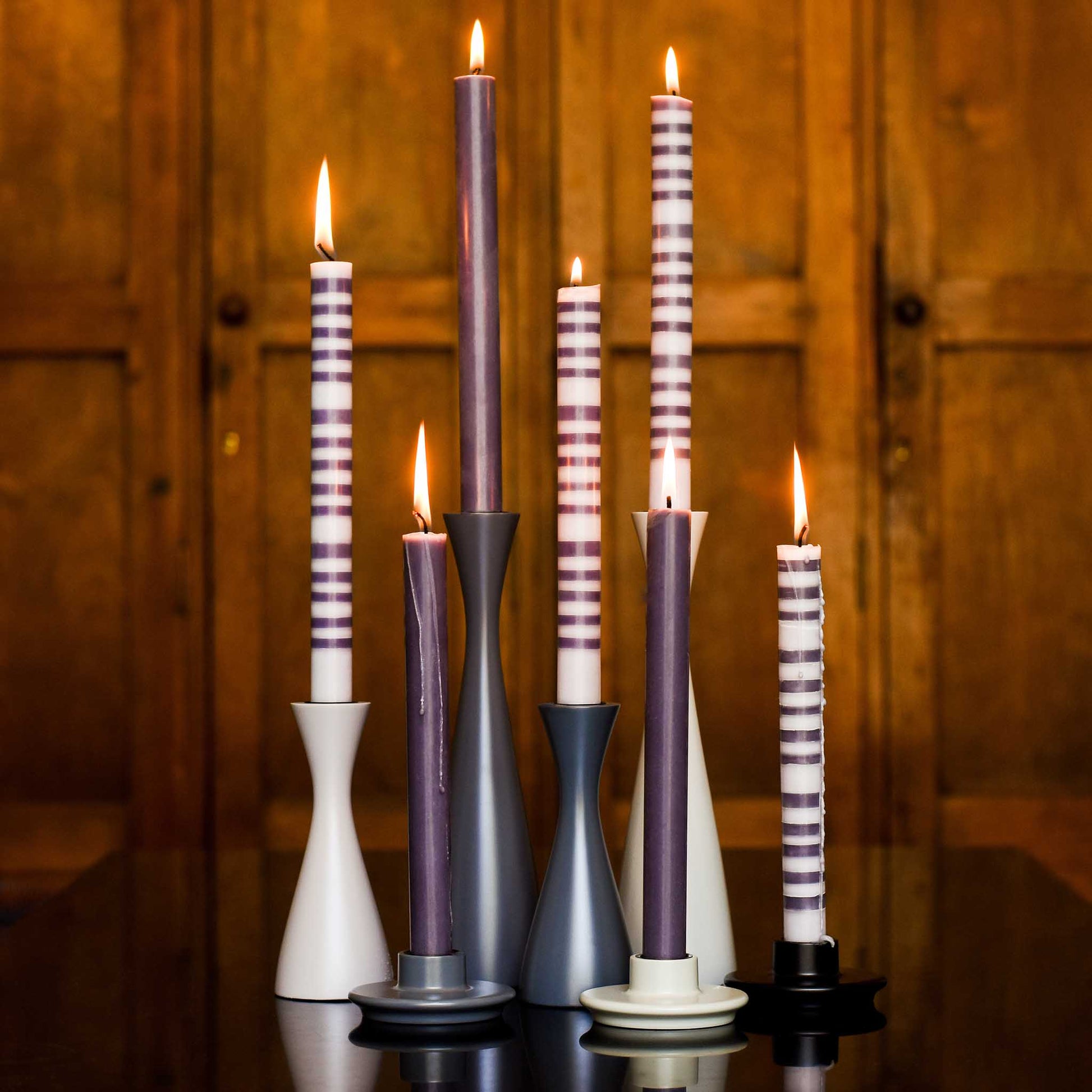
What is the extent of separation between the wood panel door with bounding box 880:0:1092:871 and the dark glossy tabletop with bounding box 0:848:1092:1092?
1222 mm

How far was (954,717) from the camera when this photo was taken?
2.23 metres

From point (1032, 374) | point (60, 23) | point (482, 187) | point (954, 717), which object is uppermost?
point (60, 23)

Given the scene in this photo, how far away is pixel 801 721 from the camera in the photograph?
1.99 ft

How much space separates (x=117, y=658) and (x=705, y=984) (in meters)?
1.72

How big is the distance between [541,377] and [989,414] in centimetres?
60

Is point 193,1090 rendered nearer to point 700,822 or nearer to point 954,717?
point 700,822

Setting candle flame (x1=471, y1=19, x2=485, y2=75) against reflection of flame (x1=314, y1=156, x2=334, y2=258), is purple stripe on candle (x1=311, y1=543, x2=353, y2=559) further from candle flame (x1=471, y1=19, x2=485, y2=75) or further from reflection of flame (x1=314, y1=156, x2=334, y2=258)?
candle flame (x1=471, y1=19, x2=485, y2=75)

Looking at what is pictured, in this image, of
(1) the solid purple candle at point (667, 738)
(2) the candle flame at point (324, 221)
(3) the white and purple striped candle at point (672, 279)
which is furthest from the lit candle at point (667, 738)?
(2) the candle flame at point (324, 221)

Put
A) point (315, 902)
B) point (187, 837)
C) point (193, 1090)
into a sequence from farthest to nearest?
point (187, 837), point (315, 902), point (193, 1090)

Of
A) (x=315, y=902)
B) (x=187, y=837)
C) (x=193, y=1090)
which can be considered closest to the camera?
(x=193, y=1090)

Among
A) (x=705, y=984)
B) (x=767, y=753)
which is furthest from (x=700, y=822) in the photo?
(x=767, y=753)

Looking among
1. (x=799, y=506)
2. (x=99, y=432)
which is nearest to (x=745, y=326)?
(x=99, y=432)

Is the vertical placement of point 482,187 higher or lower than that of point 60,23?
lower

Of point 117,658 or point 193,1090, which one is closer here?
point 193,1090
